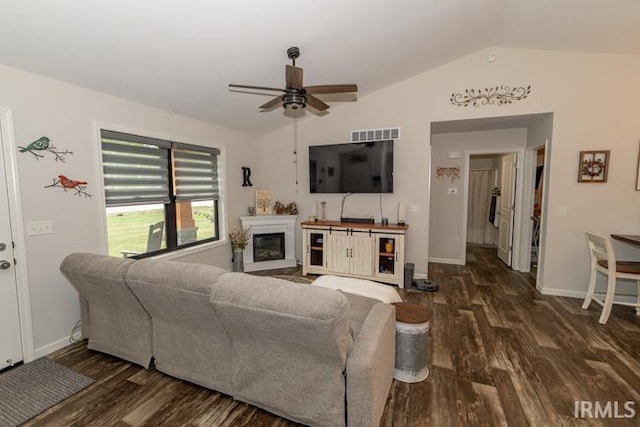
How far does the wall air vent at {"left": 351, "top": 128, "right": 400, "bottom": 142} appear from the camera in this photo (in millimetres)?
4547

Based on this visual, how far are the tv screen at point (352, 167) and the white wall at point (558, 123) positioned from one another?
28 cm

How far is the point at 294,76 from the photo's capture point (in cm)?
247

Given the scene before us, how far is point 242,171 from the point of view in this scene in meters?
5.06

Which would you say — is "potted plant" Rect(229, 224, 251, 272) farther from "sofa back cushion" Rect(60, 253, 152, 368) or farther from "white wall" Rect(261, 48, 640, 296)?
"white wall" Rect(261, 48, 640, 296)

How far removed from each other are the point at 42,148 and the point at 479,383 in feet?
13.4

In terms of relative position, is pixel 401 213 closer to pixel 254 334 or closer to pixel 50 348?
pixel 254 334

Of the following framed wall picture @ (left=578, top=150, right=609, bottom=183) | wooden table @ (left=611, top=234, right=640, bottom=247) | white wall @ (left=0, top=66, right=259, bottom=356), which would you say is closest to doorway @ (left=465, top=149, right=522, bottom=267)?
framed wall picture @ (left=578, top=150, right=609, bottom=183)

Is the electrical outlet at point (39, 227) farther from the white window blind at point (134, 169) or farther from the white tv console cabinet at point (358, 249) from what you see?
the white tv console cabinet at point (358, 249)

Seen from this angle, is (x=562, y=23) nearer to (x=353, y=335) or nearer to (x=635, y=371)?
(x=635, y=371)

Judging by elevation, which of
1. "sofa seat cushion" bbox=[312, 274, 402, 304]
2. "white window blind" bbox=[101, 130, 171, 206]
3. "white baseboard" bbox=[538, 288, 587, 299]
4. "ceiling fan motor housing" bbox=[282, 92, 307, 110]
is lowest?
"white baseboard" bbox=[538, 288, 587, 299]

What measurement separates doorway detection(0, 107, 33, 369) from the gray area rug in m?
0.18

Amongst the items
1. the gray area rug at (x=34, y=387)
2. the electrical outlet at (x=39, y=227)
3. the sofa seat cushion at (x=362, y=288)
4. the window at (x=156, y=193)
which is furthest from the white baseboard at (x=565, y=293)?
the electrical outlet at (x=39, y=227)

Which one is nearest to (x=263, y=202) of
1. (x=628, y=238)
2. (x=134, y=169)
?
(x=134, y=169)

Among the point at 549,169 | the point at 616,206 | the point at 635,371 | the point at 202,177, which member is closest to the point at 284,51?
the point at 202,177
